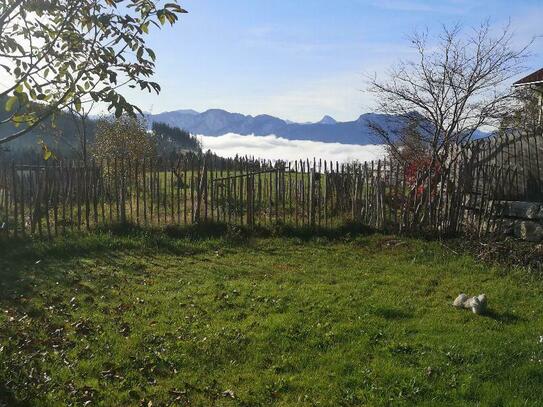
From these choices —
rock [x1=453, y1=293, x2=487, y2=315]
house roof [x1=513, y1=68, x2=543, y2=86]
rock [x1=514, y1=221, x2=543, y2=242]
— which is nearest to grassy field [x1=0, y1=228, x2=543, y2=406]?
rock [x1=453, y1=293, x2=487, y2=315]

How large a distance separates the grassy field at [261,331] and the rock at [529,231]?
61.6 inches

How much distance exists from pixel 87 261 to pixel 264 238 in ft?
12.7

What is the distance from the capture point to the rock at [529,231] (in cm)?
948

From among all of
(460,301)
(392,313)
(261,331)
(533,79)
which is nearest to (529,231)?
(460,301)

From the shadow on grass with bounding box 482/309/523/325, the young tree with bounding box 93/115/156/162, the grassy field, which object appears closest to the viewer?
the grassy field

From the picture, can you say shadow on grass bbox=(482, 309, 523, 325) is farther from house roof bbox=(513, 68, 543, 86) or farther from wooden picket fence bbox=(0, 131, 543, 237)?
house roof bbox=(513, 68, 543, 86)

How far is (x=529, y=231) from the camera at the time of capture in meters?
9.59

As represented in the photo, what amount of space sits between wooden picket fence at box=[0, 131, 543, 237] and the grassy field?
1.46 metres

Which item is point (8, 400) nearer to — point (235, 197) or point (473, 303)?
point (473, 303)

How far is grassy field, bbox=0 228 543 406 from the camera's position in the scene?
14.3 feet

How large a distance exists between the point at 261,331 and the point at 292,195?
689 cm

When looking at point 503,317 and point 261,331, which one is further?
point 503,317

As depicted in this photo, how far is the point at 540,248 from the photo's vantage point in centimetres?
873

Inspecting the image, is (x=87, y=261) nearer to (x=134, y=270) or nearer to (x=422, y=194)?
(x=134, y=270)
